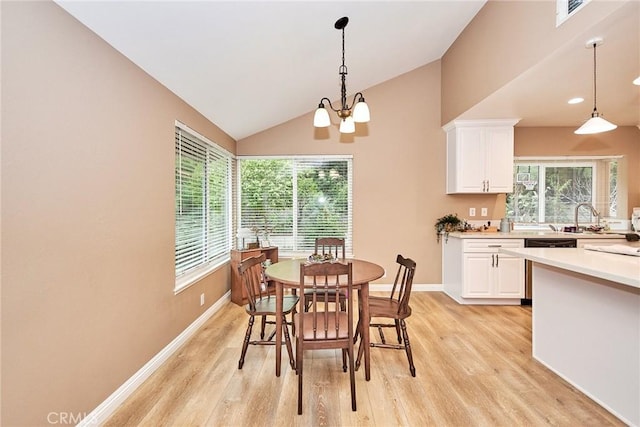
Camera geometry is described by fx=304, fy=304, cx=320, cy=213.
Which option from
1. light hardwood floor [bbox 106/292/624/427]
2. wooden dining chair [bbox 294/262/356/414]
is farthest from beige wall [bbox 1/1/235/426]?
wooden dining chair [bbox 294/262/356/414]

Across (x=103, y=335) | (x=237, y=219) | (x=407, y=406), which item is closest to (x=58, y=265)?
(x=103, y=335)

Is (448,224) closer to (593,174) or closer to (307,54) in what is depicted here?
(593,174)

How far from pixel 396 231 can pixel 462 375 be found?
2.55 m

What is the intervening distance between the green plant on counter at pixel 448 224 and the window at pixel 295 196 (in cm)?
137

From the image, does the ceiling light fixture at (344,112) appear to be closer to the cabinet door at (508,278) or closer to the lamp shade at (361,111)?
the lamp shade at (361,111)

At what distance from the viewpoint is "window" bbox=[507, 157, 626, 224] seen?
15.3 feet

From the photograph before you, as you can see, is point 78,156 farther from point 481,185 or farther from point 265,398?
point 481,185

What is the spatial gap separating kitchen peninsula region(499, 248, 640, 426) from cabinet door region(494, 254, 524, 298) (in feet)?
4.61

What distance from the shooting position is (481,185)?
428 cm

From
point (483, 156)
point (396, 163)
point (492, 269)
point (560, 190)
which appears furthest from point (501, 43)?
point (560, 190)

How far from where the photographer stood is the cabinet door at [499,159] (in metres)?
4.19

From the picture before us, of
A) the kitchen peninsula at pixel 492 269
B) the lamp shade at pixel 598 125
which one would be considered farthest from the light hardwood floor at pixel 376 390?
the lamp shade at pixel 598 125

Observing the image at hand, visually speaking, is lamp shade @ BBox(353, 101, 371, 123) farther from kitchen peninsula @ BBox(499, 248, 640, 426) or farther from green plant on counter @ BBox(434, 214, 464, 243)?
green plant on counter @ BBox(434, 214, 464, 243)

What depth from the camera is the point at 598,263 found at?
1.99 metres
